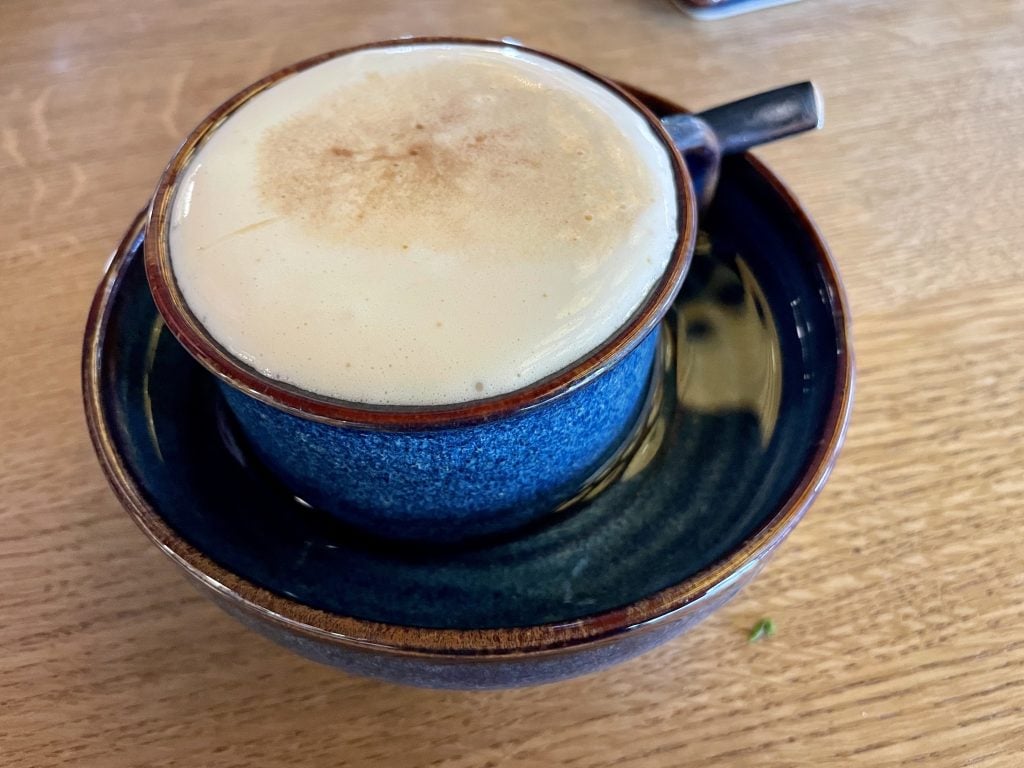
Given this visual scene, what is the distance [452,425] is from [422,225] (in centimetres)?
14

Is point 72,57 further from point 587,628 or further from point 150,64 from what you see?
point 587,628

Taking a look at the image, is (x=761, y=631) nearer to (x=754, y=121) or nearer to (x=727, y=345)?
(x=727, y=345)

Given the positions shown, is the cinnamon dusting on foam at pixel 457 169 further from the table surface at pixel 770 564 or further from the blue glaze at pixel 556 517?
the table surface at pixel 770 564

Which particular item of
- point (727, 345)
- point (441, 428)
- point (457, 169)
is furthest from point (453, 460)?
point (727, 345)

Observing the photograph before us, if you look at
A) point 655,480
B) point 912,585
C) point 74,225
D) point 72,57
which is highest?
point 72,57

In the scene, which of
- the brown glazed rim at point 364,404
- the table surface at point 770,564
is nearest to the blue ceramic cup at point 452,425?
the brown glazed rim at point 364,404

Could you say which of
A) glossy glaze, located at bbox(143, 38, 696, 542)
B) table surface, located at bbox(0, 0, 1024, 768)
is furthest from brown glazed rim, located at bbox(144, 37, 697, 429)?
table surface, located at bbox(0, 0, 1024, 768)

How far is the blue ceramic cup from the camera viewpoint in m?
0.43

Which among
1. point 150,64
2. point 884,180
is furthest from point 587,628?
point 150,64

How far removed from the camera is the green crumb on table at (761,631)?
23.2 inches

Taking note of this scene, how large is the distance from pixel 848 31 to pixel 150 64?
3.10ft

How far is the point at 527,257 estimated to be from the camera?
48cm

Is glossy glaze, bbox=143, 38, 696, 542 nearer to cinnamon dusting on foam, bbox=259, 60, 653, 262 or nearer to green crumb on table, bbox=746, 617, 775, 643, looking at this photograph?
cinnamon dusting on foam, bbox=259, 60, 653, 262

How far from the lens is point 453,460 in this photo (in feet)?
1.60
